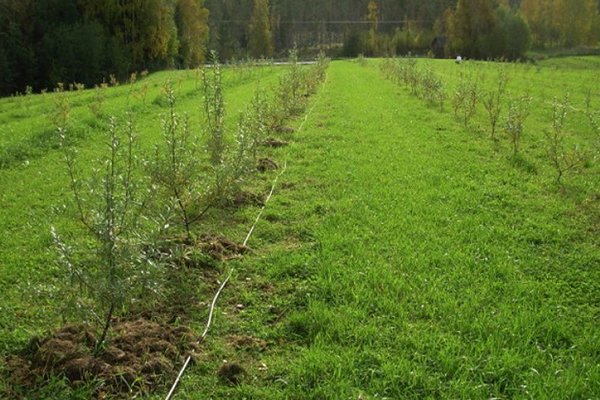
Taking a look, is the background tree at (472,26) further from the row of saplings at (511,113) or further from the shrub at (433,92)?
the shrub at (433,92)

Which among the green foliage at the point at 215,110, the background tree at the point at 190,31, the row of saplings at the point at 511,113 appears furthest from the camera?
the background tree at the point at 190,31

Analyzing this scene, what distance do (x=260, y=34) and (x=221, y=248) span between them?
6671cm

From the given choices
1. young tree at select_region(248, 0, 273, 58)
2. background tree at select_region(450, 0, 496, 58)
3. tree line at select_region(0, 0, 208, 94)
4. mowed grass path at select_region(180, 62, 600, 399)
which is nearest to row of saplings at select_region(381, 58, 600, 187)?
mowed grass path at select_region(180, 62, 600, 399)

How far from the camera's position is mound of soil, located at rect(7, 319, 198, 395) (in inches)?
137

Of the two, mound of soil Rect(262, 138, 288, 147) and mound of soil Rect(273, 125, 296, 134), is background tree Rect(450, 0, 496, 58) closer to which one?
mound of soil Rect(273, 125, 296, 134)

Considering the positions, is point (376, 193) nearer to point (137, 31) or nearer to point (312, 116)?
point (312, 116)

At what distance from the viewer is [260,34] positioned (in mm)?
68500

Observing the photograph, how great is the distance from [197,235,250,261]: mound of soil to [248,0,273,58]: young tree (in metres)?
65.4

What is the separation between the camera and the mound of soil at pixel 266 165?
364 inches

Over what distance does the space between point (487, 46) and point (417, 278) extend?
190 ft

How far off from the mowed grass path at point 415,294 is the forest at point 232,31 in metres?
29.5

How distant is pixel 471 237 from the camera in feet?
19.6

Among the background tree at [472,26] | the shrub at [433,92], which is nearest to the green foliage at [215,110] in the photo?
the shrub at [433,92]

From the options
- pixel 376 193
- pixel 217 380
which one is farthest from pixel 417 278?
pixel 376 193
